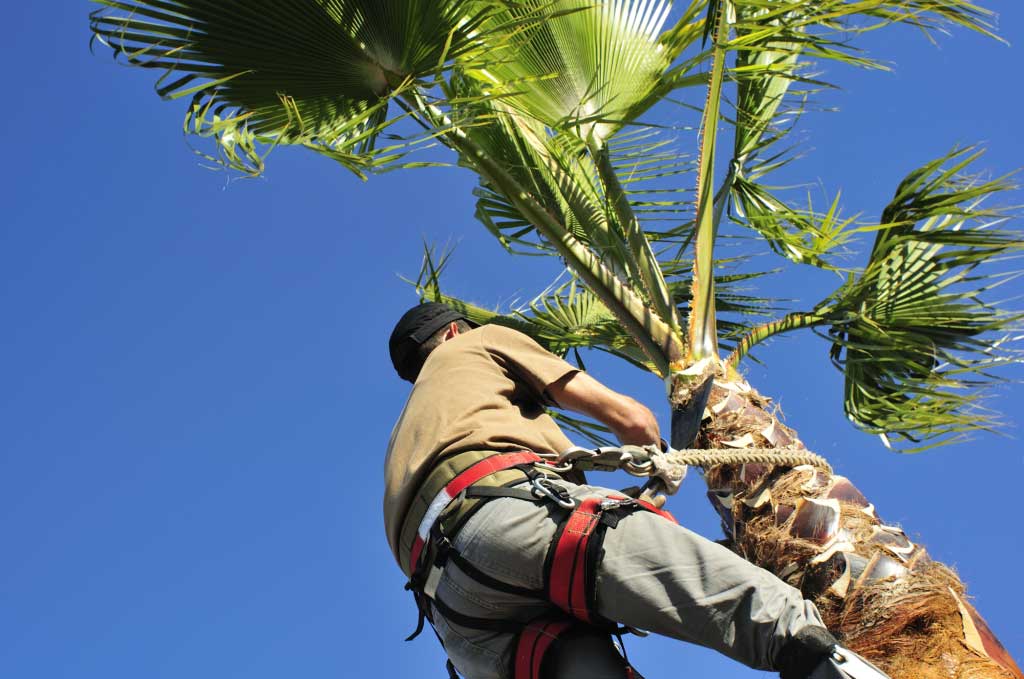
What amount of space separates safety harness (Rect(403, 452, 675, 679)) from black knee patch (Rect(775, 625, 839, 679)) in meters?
0.43

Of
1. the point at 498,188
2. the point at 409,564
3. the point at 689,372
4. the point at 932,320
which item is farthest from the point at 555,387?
the point at 932,320

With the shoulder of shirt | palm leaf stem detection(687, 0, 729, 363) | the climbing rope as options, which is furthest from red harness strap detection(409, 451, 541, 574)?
palm leaf stem detection(687, 0, 729, 363)

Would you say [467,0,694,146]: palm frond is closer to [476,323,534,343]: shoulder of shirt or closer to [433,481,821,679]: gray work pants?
[476,323,534,343]: shoulder of shirt

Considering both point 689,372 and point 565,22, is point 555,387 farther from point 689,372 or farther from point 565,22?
point 565,22

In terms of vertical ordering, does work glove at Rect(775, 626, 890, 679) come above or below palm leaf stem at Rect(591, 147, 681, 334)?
below

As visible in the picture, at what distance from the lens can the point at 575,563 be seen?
218 cm

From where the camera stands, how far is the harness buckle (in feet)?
7.43

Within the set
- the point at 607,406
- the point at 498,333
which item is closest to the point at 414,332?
the point at 498,333

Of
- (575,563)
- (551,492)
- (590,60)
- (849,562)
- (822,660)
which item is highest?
(590,60)

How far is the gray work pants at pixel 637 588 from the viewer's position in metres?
2.07

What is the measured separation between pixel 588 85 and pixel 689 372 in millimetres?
1636

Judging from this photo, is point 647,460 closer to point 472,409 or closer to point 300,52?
point 472,409

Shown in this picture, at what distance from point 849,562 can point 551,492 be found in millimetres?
1420

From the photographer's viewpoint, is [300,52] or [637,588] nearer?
[637,588]
